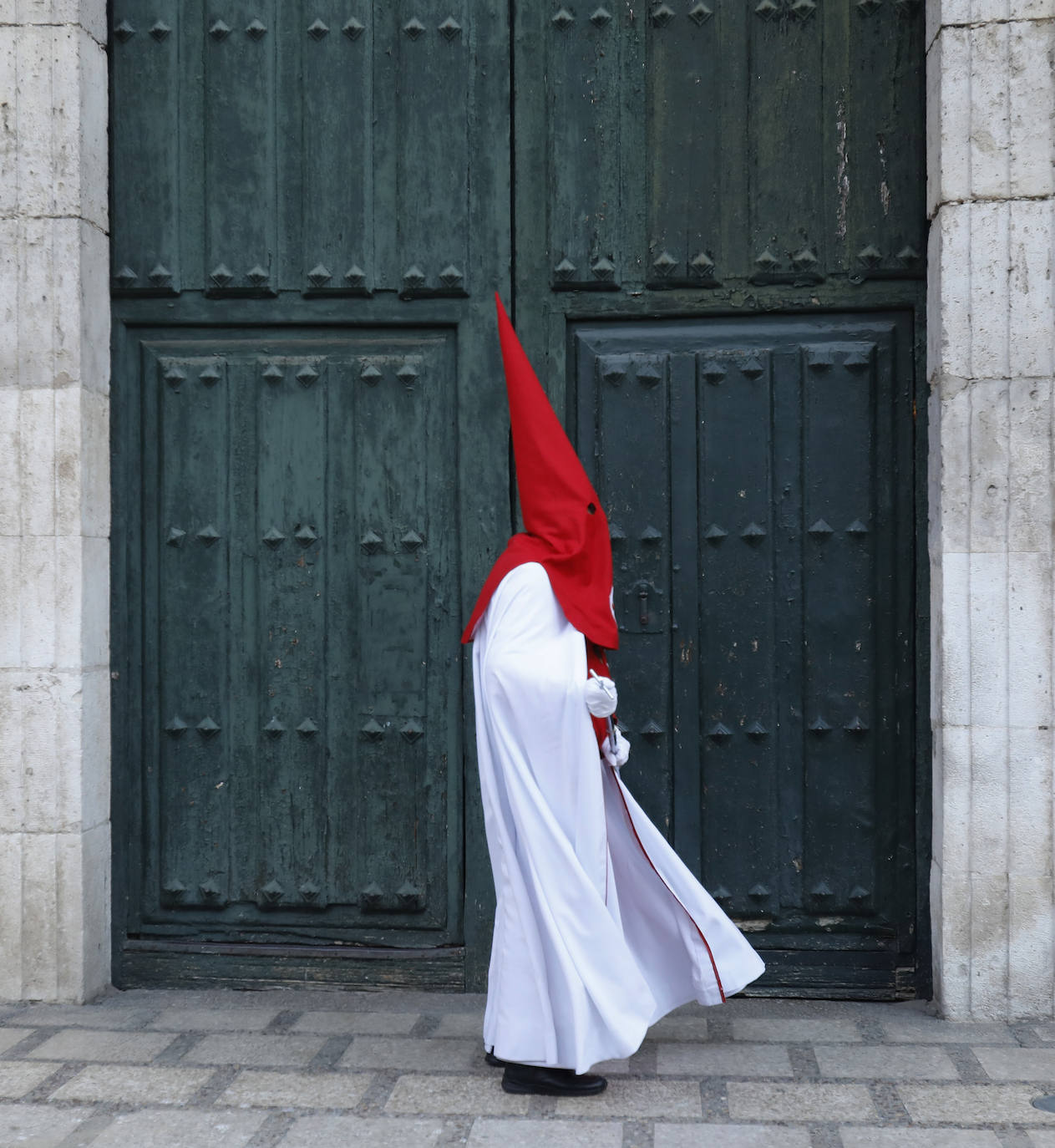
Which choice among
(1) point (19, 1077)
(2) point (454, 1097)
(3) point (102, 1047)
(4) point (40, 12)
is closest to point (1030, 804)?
(2) point (454, 1097)

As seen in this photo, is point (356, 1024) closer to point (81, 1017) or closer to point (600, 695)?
point (81, 1017)

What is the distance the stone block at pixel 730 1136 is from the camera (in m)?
3.14

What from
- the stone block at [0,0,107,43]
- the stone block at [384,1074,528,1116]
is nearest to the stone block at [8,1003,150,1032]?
the stone block at [384,1074,528,1116]

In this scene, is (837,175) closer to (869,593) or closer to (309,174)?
(869,593)

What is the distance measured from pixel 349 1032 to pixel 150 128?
3217 millimetres

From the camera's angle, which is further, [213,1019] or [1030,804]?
[213,1019]

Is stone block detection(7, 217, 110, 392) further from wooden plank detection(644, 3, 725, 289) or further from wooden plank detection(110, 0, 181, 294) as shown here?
wooden plank detection(644, 3, 725, 289)

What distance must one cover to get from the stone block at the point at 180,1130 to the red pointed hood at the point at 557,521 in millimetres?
1487

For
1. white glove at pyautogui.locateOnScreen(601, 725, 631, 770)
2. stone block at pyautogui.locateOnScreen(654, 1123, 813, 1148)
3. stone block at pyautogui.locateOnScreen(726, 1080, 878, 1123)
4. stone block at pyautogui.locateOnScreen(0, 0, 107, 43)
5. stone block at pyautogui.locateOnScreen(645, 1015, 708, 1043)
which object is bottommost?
stone block at pyautogui.locateOnScreen(645, 1015, 708, 1043)

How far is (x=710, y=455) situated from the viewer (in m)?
4.46

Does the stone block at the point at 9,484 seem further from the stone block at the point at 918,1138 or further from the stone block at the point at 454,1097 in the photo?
the stone block at the point at 918,1138

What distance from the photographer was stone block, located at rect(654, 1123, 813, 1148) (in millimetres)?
3139

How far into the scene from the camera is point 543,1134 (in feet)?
10.5

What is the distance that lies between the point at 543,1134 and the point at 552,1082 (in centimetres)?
23
